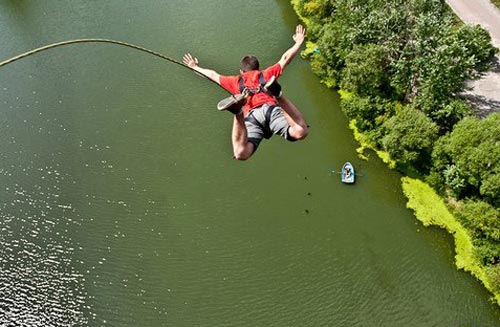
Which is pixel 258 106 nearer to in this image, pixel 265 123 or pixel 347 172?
pixel 265 123

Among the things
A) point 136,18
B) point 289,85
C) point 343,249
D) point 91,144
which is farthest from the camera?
point 136,18

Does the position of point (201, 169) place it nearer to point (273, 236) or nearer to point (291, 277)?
point (273, 236)

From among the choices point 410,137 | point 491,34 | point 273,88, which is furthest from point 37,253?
point 491,34

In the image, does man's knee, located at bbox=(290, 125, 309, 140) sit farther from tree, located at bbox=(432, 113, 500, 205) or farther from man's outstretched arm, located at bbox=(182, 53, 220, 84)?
tree, located at bbox=(432, 113, 500, 205)

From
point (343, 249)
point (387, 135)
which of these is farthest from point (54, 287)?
point (387, 135)

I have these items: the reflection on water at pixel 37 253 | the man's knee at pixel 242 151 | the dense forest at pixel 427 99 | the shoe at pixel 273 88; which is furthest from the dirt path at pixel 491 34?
the reflection on water at pixel 37 253

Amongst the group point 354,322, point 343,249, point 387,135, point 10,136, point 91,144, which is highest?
point 10,136
